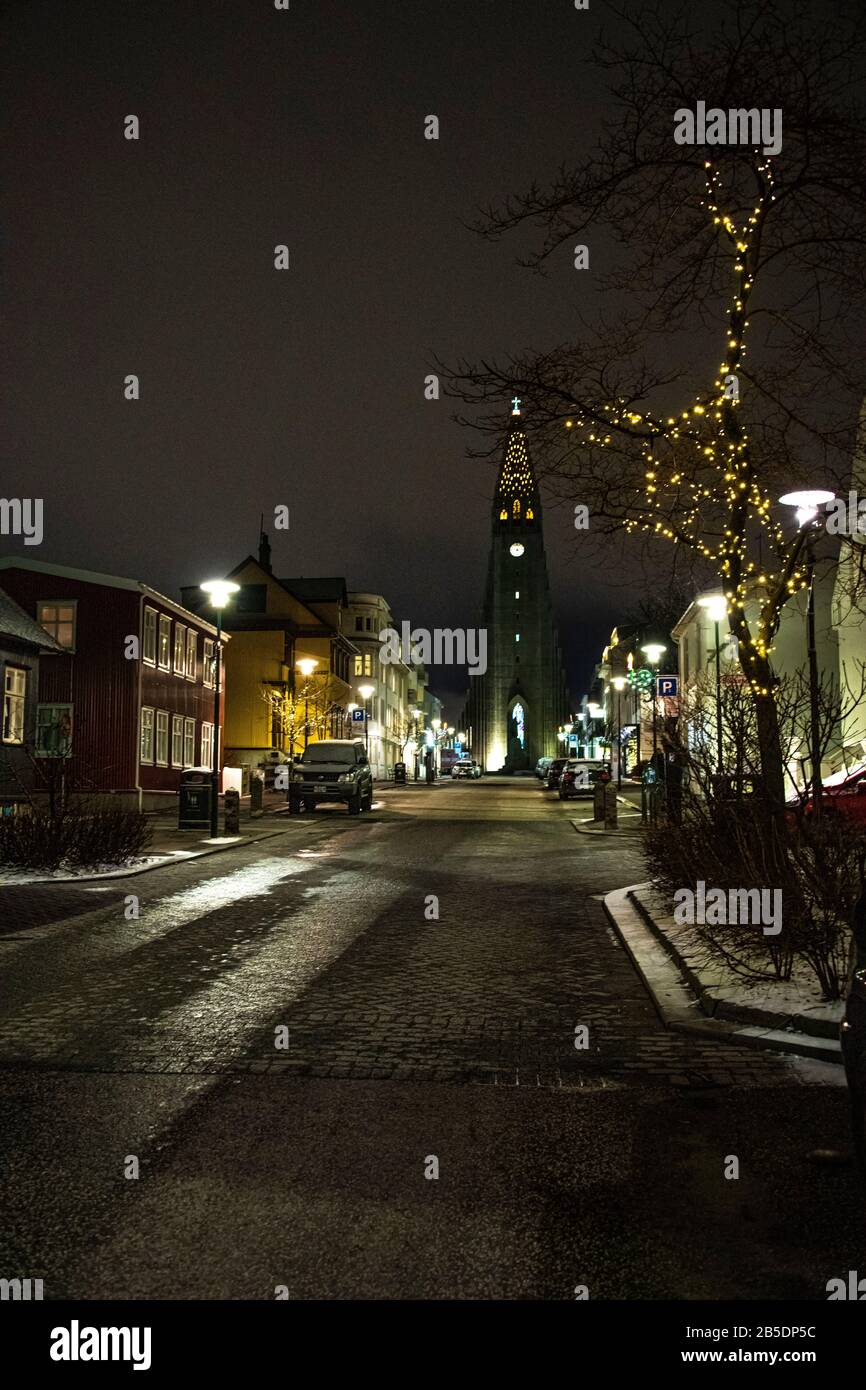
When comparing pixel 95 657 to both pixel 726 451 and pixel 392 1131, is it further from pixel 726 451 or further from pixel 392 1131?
pixel 392 1131

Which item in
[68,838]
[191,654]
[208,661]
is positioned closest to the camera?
[68,838]

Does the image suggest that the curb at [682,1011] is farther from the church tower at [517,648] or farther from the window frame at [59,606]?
the church tower at [517,648]

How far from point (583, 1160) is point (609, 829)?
2343 cm

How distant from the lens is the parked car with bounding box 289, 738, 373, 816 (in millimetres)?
34594

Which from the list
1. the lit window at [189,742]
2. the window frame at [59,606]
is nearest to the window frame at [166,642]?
the window frame at [59,606]

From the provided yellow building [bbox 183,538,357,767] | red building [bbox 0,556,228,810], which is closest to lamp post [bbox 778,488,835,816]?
red building [bbox 0,556,228,810]

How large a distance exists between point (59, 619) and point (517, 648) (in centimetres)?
12594

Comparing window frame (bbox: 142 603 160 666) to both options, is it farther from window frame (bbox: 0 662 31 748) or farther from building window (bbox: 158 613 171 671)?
window frame (bbox: 0 662 31 748)

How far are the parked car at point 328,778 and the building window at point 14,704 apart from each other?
30.9 ft

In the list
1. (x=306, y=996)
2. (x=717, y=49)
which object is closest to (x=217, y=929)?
(x=306, y=996)

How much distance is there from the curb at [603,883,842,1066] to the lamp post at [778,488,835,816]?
6.08 ft

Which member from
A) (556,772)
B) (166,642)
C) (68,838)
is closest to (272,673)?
(556,772)

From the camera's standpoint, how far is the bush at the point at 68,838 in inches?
687

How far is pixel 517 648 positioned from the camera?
15825 cm
